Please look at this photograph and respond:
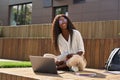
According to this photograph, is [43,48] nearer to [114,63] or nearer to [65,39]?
[65,39]

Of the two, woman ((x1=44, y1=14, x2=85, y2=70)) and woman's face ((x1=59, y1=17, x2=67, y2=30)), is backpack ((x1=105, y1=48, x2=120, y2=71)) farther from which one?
woman's face ((x1=59, y1=17, x2=67, y2=30))

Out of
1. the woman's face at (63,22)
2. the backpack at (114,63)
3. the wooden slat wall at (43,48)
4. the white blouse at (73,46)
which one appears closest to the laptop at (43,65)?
the white blouse at (73,46)

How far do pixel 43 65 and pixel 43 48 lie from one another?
614 cm

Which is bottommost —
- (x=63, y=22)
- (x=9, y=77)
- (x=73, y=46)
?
(x=9, y=77)

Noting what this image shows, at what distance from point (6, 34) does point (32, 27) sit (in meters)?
2.01

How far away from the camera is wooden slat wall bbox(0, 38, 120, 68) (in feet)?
25.0

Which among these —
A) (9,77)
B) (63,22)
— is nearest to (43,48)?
(63,22)

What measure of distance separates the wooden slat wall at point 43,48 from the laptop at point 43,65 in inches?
147

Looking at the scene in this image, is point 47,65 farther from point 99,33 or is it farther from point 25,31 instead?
point 25,31

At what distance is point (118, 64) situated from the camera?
4.41 metres

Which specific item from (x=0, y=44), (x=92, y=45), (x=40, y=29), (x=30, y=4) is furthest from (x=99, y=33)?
(x=30, y=4)

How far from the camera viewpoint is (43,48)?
395 inches

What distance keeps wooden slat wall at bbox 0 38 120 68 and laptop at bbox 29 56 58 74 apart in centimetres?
373

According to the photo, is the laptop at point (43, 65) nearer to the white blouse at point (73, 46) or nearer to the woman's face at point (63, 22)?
the white blouse at point (73, 46)
